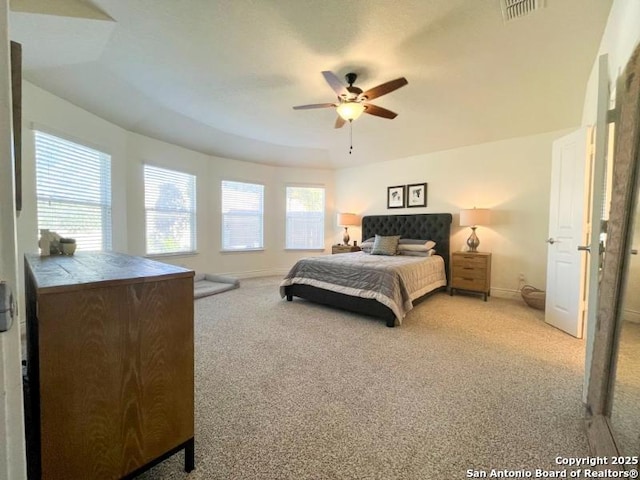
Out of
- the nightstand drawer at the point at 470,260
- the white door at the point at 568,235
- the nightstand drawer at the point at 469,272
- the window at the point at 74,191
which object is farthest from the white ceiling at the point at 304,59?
the nightstand drawer at the point at 469,272

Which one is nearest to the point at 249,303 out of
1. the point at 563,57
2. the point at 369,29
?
the point at 369,29

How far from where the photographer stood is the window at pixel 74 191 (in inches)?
117

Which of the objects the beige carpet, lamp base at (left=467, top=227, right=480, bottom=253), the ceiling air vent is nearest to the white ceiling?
the ceiling air vent

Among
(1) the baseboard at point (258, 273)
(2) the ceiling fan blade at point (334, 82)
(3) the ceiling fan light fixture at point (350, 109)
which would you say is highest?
(2) the ceiling fan blade at point (334, 82)

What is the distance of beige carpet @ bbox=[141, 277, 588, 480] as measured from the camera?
1.33 meters

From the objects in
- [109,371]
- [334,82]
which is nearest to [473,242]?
[334,82]

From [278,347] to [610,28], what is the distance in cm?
357

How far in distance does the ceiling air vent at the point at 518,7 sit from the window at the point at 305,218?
452 cm

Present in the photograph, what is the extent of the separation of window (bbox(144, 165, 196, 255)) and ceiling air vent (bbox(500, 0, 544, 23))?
4.64 metres

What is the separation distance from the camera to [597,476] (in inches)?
48.1

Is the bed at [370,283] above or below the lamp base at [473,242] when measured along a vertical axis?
below

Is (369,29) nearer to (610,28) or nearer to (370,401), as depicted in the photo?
(610,28)

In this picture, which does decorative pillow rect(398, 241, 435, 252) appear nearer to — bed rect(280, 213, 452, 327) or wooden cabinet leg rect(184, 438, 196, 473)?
bed rect(280, 213, 452, 327)

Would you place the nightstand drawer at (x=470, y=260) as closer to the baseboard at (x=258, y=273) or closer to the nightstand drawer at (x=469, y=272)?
the nightstand drawer at (x=469, y=272)
